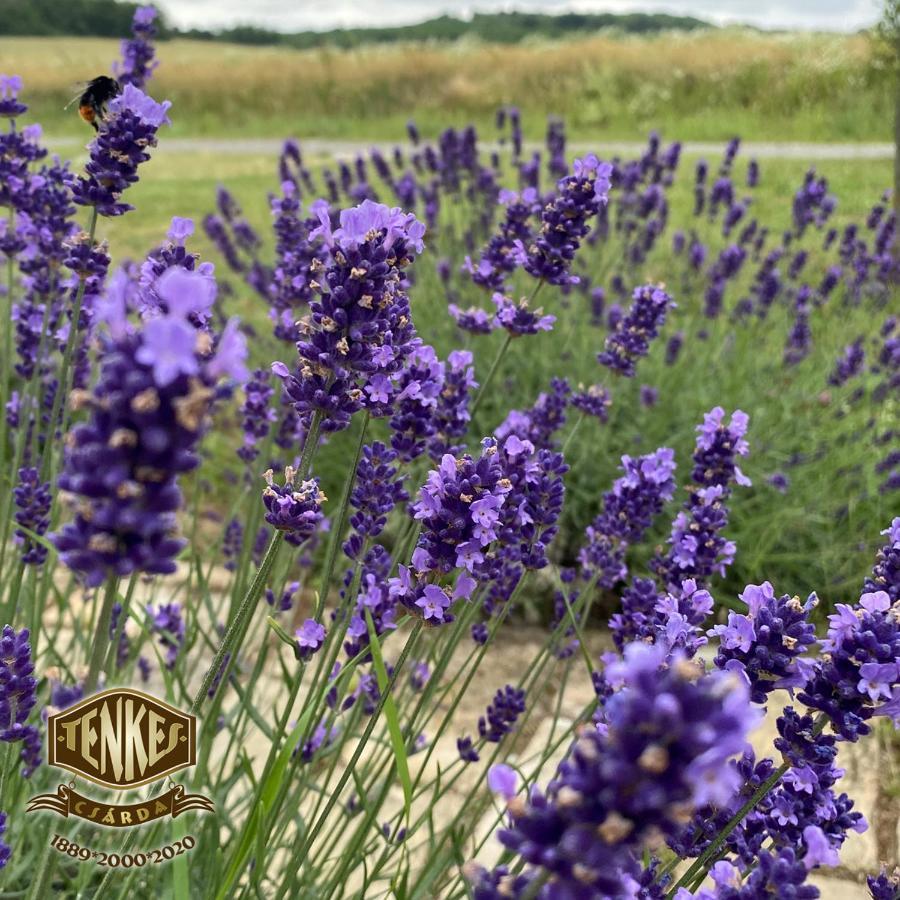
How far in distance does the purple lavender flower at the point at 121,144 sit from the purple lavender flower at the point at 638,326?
4.41ft

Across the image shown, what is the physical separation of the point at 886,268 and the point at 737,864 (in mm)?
5114

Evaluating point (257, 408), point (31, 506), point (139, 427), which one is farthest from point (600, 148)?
point (139, 427)

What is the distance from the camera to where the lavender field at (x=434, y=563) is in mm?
683

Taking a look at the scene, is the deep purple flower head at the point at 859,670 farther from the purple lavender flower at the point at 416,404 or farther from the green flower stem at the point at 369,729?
the purple lavender flower at the point at 416,404

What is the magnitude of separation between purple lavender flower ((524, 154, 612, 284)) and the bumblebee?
127 cm

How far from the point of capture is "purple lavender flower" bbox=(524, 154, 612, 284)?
1966 mm

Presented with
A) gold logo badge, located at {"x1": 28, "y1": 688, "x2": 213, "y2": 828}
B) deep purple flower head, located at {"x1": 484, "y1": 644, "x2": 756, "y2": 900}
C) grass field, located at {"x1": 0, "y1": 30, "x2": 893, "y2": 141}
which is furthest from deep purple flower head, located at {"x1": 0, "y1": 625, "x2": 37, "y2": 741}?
grass field, located at {"x1": 0, "y1": 30, "x2": 893, "y2": 141}

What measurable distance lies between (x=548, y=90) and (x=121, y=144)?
18.9 meters

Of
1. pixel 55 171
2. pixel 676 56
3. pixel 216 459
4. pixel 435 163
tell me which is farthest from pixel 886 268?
pixel 676 56

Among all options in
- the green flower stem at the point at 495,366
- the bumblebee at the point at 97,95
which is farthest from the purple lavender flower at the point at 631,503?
the bumblebee at the point at 97,95

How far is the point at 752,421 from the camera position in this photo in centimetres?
425

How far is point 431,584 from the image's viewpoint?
1.34m

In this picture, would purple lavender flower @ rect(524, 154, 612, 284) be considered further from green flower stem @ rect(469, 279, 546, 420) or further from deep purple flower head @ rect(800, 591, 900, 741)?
deep purple flower head @ rect(800, 591, 900, 741)

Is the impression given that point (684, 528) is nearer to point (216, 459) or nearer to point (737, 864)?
point (737, 864)
